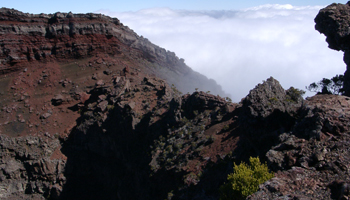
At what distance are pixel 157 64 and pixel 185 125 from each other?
108 ft

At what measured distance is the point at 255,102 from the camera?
26.6 meters

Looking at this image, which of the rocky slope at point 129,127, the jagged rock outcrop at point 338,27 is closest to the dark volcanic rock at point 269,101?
the rocky slope at point 129,127

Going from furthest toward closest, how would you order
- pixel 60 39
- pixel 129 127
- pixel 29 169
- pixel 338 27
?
pixel 60 39, pixel 29 169, pixel 129 127, pixel 338 27

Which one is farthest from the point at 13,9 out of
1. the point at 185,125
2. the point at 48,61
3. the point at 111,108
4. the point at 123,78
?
the point at 185,125

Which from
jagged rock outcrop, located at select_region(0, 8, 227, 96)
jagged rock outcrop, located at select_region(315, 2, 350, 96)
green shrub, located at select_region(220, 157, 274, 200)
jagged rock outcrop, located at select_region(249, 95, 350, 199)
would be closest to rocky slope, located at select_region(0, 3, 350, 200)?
jagged rock outcrop, located at select_region(249, 95, 350, 199)

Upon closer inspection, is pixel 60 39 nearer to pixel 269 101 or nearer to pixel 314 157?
pixel 269 101

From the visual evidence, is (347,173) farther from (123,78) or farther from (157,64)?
(157,64)

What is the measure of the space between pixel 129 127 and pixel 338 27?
2527cm

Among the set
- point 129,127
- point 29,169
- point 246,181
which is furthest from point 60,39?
point 246,181

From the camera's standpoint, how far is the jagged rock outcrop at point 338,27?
92.9ft

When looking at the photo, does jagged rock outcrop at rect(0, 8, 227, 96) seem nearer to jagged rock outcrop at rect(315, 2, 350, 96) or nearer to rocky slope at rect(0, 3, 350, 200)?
rocky slope at rect(0, 3, 350, 200)

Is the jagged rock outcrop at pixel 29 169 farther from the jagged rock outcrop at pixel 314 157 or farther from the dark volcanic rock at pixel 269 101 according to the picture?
the jagged rock outcrop at pixel 314 157

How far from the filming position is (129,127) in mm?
38094

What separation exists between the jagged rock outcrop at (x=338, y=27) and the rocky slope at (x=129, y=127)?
20.6ft
